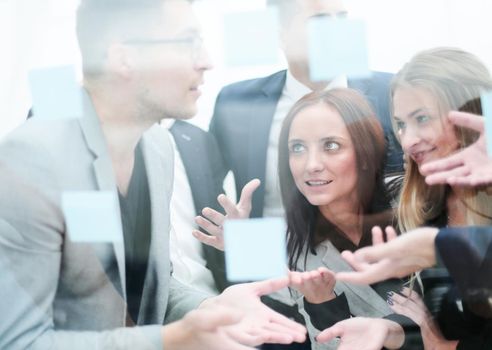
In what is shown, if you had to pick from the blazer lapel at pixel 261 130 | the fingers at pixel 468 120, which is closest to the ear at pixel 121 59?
the blazer lapel at pixel 261 130

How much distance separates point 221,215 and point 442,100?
414mm

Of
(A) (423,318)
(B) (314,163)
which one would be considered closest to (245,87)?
(B) (314,163)

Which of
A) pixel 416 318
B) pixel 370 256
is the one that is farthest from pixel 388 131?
pixel 416 318

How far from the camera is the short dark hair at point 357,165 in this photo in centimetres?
96

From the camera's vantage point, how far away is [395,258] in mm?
942

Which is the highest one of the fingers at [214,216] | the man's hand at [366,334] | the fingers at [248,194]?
the fingers at [248,194]

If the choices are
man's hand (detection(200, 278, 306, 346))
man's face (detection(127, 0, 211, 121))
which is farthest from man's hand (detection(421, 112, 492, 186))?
man's face (detection(127, 0, 211, 121))

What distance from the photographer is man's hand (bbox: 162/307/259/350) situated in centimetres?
96

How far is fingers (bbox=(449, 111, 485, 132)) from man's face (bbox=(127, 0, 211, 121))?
42 cm

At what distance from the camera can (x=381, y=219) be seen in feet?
3.15

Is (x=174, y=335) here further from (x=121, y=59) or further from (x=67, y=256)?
(x=121, y=59)

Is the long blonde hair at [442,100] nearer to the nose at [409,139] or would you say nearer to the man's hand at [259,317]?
the nose at [409,139]

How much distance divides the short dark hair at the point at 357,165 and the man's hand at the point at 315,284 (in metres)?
0.02

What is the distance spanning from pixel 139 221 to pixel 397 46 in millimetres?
540
